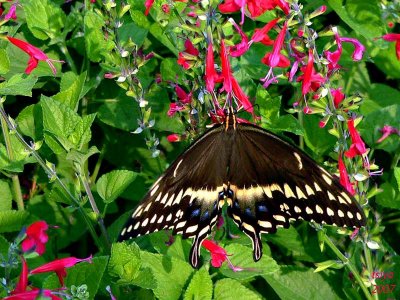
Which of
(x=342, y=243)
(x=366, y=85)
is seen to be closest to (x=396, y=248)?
(x=342, y=243)

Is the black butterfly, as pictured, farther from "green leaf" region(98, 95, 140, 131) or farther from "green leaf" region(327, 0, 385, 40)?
"green leaf" region(327, 0, 385, 40)

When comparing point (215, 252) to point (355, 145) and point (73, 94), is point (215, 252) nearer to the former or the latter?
point (355, 145)

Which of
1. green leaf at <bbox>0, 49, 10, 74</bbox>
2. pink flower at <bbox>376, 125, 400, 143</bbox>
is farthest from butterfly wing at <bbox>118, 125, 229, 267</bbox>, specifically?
green leaf at <bbox>0, 49, 10, 74</bbox>

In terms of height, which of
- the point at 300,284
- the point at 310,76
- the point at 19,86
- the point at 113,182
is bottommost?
the point at 300,284

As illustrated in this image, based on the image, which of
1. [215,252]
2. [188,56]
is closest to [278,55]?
[188,56]

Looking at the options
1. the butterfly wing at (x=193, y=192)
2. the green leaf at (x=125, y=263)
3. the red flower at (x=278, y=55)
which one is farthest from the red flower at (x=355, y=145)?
the green leaf at (x=125, y=263)

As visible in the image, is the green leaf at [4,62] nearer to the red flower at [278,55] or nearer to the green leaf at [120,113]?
the green leaf at [120,113]
